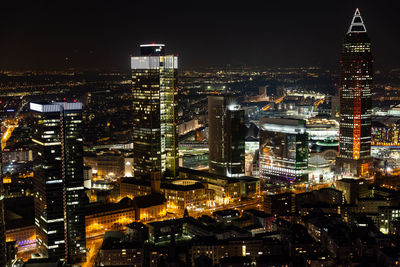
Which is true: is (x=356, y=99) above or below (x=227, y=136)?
above

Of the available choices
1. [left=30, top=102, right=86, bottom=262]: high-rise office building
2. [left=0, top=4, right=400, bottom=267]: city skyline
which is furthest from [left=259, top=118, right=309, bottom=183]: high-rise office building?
[left=30, top=102, right=86, bottom=262]: high-rise office building

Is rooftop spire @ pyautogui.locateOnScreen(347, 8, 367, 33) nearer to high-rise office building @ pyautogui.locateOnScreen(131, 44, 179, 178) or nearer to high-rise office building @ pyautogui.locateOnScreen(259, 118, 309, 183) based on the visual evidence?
high-rise office building @ pyautogui.locateOnScreen(259, 118, 309, 183)

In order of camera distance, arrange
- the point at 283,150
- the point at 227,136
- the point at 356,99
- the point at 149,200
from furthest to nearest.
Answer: the point at 356,99 → the point at 283,150 → the point at 227,136 → the point at 149,200

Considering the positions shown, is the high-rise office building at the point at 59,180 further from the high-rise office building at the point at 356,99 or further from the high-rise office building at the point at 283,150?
the high-rise office building at the point at 356,99

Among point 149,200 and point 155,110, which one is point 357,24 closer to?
point 155,110

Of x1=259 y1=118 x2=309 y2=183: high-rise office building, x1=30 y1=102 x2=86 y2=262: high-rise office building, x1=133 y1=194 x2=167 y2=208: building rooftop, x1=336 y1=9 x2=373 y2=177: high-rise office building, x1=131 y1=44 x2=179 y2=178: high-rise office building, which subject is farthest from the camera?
x1=336 y1=9 x2=373 y2=177: high-rise office building

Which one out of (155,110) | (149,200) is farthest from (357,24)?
(149,200)
